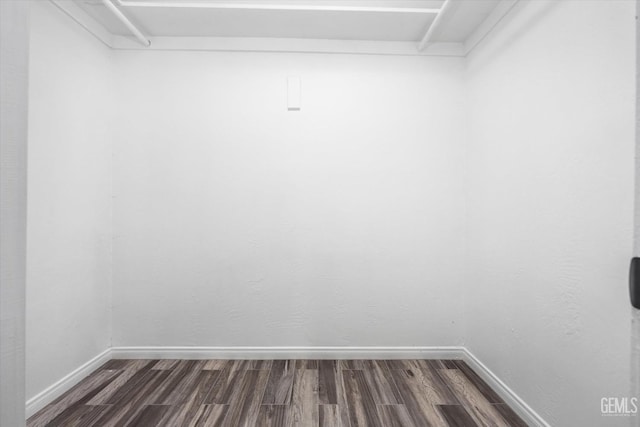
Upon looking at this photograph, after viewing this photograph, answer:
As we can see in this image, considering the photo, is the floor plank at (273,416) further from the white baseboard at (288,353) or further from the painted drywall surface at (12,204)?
the painted drywall surface at (12,204)

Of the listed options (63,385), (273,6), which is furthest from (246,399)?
(273,6)

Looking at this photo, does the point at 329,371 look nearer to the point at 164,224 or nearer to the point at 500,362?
the point at 500,362

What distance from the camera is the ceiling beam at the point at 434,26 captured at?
6.92 feet

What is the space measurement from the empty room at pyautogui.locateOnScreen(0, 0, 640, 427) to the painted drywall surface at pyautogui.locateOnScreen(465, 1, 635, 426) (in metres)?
0.02

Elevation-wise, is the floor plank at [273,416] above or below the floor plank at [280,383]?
below

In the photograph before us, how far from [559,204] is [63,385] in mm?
3183

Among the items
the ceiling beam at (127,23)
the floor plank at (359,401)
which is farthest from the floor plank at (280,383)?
the ceiling beam at (127,23)

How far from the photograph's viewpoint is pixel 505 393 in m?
2.06

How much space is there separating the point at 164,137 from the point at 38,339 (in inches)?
62.8

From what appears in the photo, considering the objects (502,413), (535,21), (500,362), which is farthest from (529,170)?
(502,413)

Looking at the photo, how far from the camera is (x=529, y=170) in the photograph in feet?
6.28

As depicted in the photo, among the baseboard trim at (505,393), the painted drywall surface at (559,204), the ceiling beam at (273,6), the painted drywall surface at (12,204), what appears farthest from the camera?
the ceiling beam at (273,6)

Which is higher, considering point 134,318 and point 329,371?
point 134,318

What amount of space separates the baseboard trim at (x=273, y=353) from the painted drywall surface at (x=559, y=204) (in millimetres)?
589
